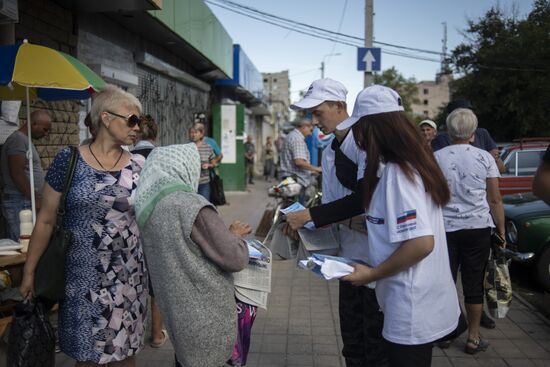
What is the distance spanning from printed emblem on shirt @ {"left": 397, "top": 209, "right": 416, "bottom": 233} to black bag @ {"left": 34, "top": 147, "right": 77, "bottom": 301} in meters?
1.70

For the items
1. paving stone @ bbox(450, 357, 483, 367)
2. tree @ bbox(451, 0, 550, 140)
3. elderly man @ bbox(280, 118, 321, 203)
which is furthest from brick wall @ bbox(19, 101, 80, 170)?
tree @ bbox(451, 0, 550, 140)

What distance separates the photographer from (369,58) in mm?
10758

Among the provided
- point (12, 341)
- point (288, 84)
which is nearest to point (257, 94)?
point (12, 341)

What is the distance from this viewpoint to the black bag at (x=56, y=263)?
258 cm

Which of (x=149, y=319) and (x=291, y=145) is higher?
(x=291, y=145)

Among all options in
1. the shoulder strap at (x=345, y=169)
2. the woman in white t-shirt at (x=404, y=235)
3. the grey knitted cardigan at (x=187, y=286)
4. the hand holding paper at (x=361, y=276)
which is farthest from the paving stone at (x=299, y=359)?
the hand holding paper at (x=361, y=276)

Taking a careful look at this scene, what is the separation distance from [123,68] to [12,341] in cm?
678

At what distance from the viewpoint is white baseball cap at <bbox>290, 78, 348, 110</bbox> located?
3.05m

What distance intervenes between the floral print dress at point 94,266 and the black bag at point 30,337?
89mm

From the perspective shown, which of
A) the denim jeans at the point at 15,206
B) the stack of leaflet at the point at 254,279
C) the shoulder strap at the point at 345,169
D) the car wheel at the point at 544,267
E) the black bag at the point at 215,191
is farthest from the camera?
the black bag at the point at 215,191

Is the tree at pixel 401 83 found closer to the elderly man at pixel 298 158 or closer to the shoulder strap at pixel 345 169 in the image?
the elderly man at pixel 298 158

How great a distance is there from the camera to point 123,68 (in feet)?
28.4

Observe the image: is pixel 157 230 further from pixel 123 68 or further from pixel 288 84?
pixel 288 84

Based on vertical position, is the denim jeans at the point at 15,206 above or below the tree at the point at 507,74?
below
